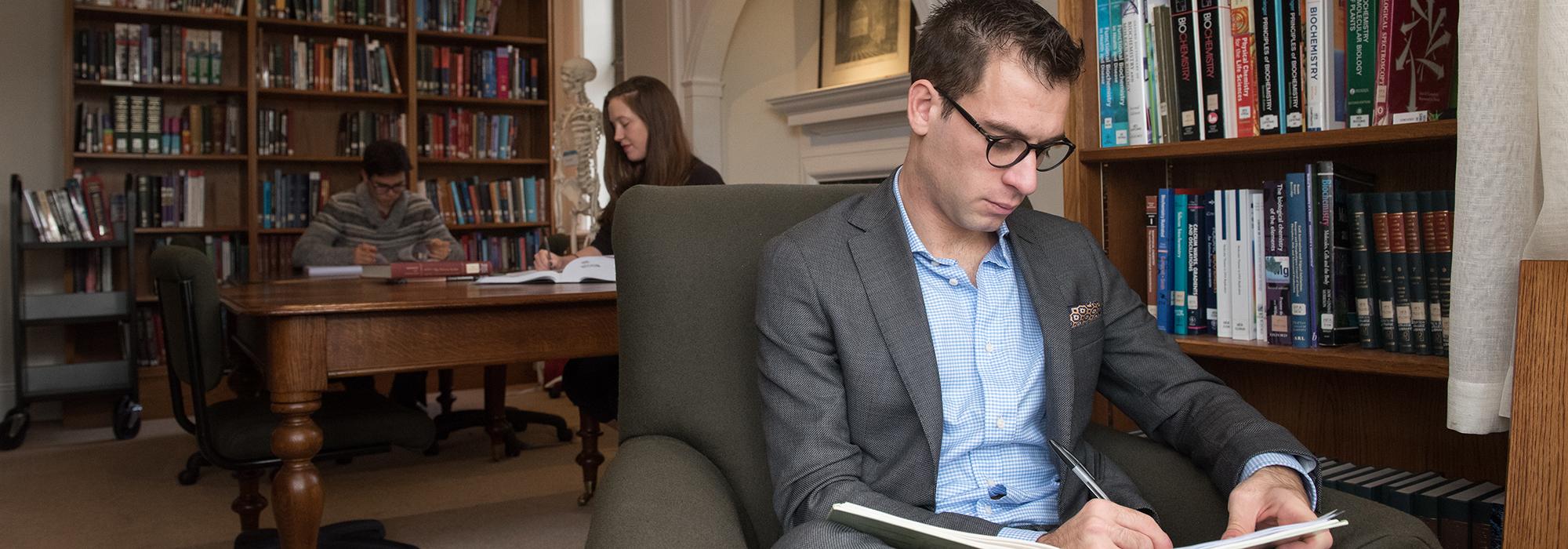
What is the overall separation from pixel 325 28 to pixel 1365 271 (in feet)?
15.6

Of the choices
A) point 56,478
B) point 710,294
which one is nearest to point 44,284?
point 56,478

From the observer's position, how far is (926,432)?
126 centimetres

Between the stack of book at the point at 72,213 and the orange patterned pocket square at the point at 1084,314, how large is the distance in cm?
426

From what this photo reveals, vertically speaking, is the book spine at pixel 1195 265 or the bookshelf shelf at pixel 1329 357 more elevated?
the book spine at pixel 1195 265

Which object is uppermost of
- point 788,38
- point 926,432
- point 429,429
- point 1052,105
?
point 788,38

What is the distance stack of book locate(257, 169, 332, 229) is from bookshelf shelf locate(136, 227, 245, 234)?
13 centimetres

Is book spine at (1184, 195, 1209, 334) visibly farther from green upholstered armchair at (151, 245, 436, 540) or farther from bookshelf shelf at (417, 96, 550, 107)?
bookshelf shelf at (417, 96, 550, 107)

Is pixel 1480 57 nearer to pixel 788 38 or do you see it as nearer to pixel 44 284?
pixel 788 38

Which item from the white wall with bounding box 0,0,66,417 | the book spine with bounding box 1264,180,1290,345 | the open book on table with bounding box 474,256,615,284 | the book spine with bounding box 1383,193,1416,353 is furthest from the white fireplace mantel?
the white wall with bounding box 0,0,66,417

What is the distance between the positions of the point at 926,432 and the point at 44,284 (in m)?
4.83

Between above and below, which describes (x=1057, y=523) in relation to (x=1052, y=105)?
below

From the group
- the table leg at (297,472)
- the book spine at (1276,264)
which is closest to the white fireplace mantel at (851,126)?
the book spine at (1276,264)

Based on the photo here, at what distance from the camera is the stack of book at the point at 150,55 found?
466cm

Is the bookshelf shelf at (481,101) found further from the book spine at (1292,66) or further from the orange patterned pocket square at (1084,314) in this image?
the orange patterned pocket square at (1084,314)
